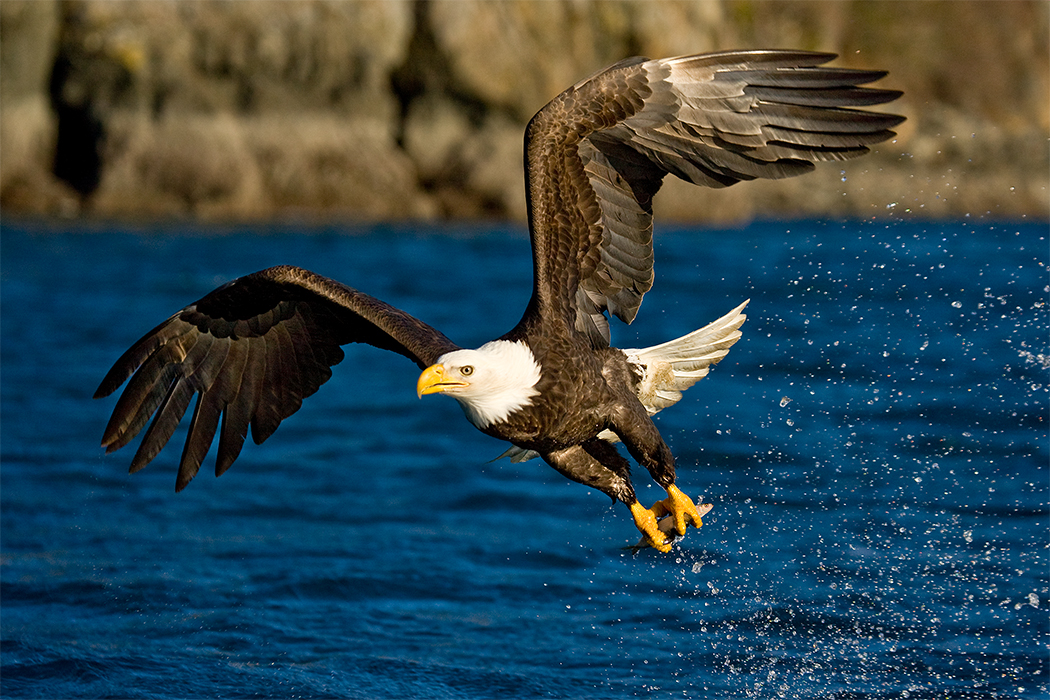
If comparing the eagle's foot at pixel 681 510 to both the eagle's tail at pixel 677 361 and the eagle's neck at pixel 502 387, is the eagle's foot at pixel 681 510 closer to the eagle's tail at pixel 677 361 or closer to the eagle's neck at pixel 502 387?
the eagle's tail at pixel 677 361

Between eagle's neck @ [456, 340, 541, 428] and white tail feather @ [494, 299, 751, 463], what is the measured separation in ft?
2.69

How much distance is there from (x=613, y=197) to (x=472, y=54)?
23.3 meters

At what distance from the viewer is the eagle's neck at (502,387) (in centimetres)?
450

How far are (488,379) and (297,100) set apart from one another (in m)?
23.3

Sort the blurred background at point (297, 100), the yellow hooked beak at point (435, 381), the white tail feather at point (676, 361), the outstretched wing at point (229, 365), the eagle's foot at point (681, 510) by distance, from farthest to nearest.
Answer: the blurred background at point (297, 100), the outstretched wing at point (229, 365), the white tail feather at point (676, 361), the eagle's foot at point (681, 510), the yellow hooked beak at point (435, 381)

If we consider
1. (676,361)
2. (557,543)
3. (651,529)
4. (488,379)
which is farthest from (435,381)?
(557,543)

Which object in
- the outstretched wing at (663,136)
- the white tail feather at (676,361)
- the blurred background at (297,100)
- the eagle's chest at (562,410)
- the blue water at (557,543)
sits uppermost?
the blurred background at (297,100)

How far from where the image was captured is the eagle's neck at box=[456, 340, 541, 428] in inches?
177

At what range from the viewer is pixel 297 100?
26.6 meters

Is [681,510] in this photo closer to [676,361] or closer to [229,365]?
[676,361]

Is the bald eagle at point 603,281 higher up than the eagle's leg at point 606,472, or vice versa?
the bald eagle at point 603,281

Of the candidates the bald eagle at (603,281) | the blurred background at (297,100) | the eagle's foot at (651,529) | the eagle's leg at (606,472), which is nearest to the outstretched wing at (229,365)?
the bald eagle at (603,281)

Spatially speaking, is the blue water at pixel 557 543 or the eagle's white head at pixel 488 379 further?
the blue water at pixel 557 543

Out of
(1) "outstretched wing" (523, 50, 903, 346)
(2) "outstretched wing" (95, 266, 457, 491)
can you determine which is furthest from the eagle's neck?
(2) "outstretched wing" (95, 266, 457, 491)
